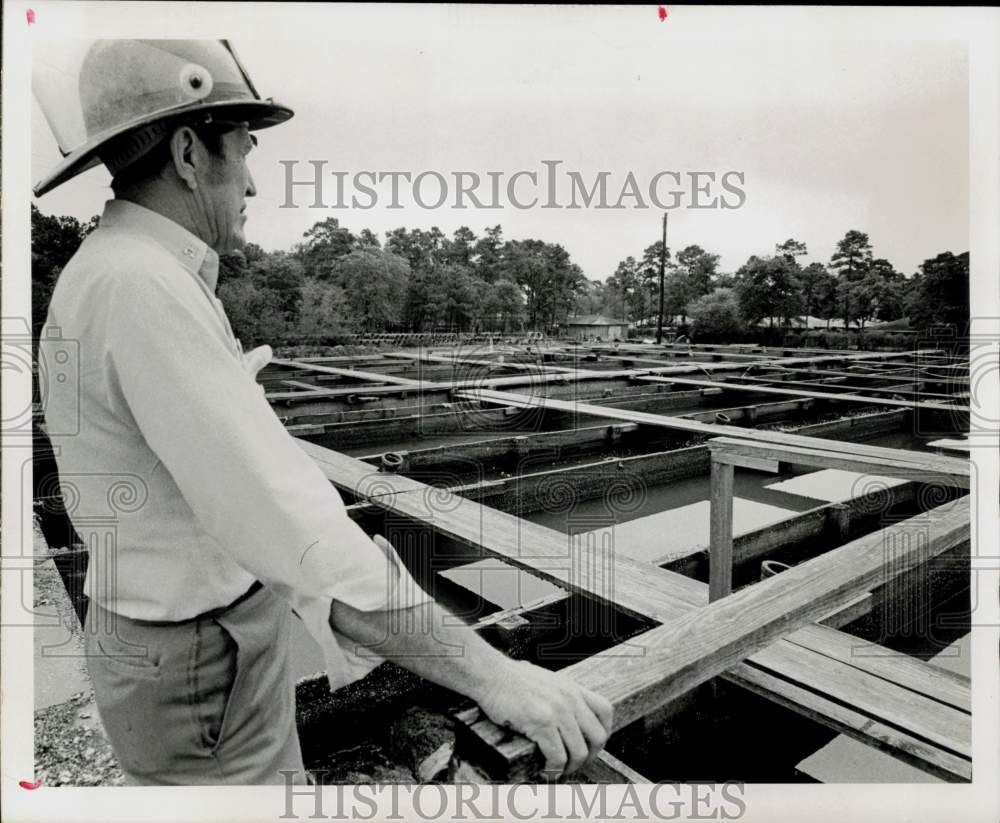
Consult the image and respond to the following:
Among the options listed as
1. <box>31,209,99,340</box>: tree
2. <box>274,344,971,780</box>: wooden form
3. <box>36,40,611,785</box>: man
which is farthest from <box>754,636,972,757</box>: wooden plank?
<box>31,209,99,340</box>: tree

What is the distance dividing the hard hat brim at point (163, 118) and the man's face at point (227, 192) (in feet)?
0.09

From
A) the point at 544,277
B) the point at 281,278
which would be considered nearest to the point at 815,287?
the point at 544,277

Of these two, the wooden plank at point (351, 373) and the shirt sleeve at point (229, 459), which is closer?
the shirt sleeve at point (229, 459)

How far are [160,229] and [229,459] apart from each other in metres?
0.32

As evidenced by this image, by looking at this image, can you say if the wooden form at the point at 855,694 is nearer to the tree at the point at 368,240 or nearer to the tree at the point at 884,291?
the tree at the point at 884,291

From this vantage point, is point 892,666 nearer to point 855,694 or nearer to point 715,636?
point 855,694

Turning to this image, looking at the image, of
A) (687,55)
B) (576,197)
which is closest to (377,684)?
(576,197)

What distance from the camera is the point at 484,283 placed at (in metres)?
2.23

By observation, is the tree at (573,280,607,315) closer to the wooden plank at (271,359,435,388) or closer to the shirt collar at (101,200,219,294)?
the wooden plank at (271,359,435,388)

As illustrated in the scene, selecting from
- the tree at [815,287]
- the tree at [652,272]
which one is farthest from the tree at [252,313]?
the tree at [815,287]

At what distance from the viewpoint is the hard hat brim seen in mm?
915

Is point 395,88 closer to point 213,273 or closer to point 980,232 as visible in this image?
point 213,273

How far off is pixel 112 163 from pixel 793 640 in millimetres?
1682

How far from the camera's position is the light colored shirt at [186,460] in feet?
2.70
